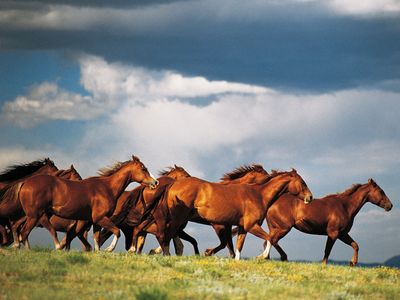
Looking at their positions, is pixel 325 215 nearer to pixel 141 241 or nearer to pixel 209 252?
pixel 209 252

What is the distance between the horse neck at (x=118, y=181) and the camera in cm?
2212

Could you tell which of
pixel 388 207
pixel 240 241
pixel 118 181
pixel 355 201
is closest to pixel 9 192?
pixel 118 181

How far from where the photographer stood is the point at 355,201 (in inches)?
1044

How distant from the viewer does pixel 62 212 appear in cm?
2125

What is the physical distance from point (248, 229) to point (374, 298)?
244 inches

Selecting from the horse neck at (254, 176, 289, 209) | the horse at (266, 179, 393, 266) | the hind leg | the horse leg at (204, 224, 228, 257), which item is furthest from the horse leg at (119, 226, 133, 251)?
the horse neck at (254, 176, 289, 209)

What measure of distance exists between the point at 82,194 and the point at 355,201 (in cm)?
1021

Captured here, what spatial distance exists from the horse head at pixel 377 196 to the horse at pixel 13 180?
1125 cm

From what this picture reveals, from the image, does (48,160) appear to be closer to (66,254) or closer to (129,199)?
(129,199)

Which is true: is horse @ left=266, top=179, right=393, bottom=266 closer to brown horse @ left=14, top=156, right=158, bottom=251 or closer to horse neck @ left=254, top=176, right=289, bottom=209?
horse neck @ left=254, top=176, right=289, bottom=209

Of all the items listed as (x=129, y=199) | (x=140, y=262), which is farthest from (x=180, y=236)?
(x=140, y=262)

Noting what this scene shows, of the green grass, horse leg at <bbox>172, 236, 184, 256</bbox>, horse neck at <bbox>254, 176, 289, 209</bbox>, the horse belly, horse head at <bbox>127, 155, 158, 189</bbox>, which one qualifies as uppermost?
horse head at <bbox>127, 155, 158, 189</bbox>

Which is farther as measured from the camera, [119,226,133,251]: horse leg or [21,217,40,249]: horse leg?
[119,226,133,251]: horse leg

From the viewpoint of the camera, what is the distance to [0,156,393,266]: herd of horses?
21344 mm
